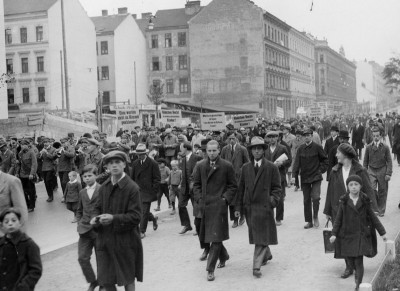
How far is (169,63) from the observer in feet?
256

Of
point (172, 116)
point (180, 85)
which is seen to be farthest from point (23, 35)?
point (172, 116)

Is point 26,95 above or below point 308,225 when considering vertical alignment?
above

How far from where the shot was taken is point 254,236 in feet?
29.1

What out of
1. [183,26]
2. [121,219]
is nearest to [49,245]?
[121,219]

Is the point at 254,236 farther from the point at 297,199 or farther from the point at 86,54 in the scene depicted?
the point at 86,54

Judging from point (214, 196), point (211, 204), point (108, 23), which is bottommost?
point (211, 204)

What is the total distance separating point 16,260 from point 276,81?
244ft

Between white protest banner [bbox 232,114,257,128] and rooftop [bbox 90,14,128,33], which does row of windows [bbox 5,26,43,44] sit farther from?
white protest banner [bbox 232,114,257,128]

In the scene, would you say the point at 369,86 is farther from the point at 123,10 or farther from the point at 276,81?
the point at 123,10

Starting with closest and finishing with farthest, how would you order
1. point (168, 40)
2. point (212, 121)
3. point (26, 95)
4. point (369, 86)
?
1. point (212, 121)
2. point (26, 95)
3. point (168, 40)
4. point (369, 86)

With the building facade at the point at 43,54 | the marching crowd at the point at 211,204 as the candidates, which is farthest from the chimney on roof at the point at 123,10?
the marching crowd at the point at 211,204

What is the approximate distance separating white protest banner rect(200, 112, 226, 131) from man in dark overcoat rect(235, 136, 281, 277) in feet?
50.3

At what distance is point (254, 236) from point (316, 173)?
387cm

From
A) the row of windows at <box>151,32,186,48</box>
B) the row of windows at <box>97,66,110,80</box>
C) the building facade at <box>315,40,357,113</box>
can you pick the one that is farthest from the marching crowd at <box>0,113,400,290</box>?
the building facade at <box>315,40,357,113</box>
